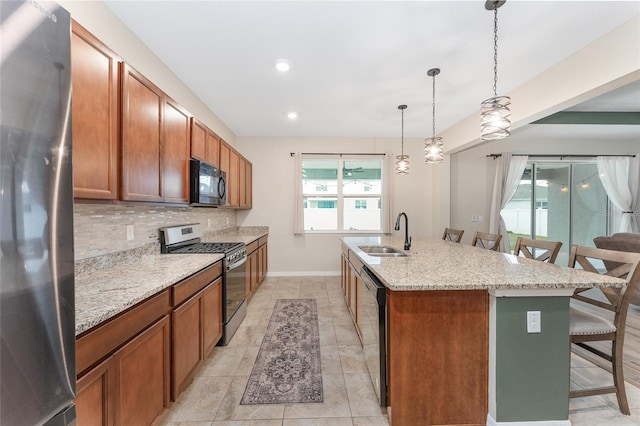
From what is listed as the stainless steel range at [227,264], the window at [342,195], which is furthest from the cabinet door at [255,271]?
the window at [342,195]

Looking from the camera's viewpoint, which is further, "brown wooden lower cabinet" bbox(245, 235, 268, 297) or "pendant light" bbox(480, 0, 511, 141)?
"brown wooden lower cabinet" bbox(245, 235, 268, 297)

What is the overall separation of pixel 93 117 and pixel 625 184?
8.11m

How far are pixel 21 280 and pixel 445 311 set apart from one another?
1.77 metres

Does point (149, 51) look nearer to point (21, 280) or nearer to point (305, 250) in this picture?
point (21, 280)

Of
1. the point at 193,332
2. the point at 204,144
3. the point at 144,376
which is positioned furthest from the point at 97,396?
the point at 204,144

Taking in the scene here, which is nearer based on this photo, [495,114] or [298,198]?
[495,114]

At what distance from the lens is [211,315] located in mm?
2203

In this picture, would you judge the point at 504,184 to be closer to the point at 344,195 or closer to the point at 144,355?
the point at 344,195

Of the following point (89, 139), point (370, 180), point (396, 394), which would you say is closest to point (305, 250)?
point (370, 180)

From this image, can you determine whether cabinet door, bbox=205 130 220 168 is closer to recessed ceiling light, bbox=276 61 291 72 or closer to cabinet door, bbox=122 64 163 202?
cabinet door, bbox=122 64 163 202

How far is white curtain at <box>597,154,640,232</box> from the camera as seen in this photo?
16.5ft

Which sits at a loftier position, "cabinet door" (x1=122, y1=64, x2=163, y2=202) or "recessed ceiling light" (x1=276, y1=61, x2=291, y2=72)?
"recessed ceiling light" (x1=276, y1=61, x2=291, y2=72)

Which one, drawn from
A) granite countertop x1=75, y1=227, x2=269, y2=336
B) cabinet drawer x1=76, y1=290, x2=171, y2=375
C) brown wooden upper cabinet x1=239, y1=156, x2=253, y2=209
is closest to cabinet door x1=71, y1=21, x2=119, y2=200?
granite countertop x1=75, y1=227, x2=269, y2=336

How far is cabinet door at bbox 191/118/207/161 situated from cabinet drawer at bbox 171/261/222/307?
115 centimetres
